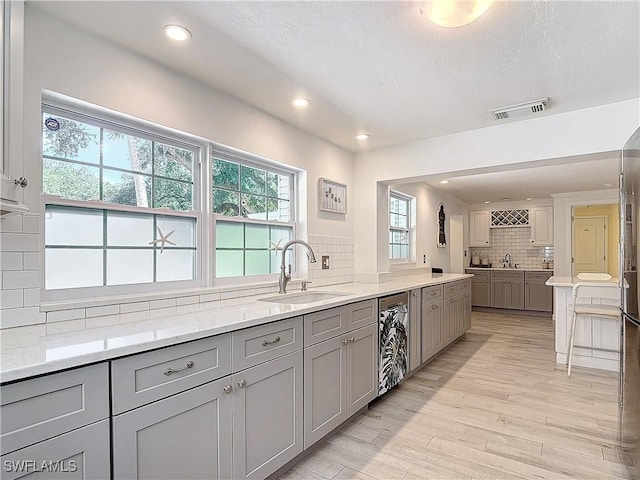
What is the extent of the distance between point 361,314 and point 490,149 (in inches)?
75.3

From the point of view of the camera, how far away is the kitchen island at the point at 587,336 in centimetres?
371

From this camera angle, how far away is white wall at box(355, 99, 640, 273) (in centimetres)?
275

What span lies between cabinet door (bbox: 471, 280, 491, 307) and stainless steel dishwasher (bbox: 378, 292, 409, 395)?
499 centimetres

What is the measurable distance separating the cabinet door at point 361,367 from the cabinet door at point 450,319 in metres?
1.67

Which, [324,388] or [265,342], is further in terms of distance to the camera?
[324,388]

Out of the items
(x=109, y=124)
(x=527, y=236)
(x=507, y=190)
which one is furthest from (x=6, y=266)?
(x=527, y=236)

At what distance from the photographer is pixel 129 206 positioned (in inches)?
80.0

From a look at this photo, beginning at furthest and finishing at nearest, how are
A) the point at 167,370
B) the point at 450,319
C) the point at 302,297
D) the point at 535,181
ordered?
the point at 535,181 → the point at 450,319 → the point at 302,297 → the point at 167,370

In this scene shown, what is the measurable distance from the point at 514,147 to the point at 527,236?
5418 mm

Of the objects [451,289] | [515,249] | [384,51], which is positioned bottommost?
[451,289]

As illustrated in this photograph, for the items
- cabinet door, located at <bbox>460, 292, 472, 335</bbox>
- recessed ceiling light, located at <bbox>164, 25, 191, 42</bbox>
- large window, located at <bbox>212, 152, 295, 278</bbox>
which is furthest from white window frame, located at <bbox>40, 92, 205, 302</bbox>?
cabinet door, located at <bbox>460, 292, 472, 335</bbox>

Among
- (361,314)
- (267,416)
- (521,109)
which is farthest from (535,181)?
(267,416)

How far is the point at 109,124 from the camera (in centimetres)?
199

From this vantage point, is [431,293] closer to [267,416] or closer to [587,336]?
[587,336]
